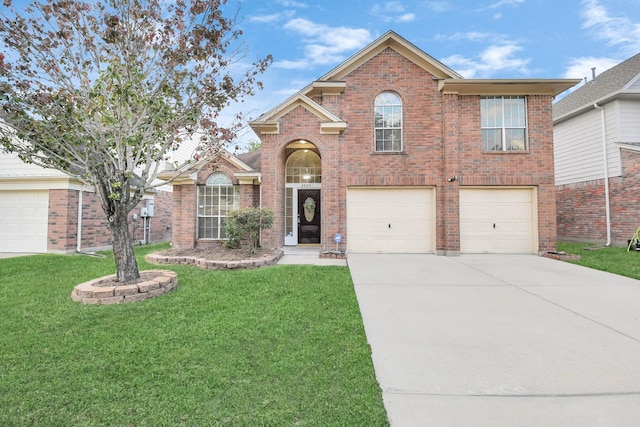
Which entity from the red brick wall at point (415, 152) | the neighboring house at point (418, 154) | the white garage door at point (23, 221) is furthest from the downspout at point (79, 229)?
the red brick wall at point (415, 152)

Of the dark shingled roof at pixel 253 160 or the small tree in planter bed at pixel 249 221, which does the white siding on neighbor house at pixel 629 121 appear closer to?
the small tree in planter bed at pixel 249 221

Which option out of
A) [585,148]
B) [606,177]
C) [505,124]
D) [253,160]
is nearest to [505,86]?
[505,124]

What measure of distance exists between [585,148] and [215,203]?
15.1 m

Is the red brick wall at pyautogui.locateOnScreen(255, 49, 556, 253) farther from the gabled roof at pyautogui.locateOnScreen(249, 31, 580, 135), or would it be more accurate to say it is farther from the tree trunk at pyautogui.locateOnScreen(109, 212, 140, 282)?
the tree trunk at pyautogui.locateOnScreen(109, 212, 140, 282)

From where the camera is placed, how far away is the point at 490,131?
916 cm

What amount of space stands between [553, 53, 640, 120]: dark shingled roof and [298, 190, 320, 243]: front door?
11.7m

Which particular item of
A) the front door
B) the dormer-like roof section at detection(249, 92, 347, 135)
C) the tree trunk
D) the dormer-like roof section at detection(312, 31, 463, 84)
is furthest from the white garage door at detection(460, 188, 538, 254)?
the tree trunk

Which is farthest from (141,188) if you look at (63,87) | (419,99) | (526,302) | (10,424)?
(419,99)

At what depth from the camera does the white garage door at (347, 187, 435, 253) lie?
930 centimetres

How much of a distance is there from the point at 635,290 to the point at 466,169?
16.2 feet

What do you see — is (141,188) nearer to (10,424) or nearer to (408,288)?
(10,424)

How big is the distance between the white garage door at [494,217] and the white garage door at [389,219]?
3.88 feet

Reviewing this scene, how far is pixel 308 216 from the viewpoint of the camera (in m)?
11.0

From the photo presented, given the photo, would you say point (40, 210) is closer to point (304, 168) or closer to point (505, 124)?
point (304, 168)
